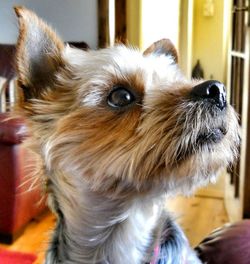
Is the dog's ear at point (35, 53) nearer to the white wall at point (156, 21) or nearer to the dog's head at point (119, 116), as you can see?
the dog's head at point (119, 116)

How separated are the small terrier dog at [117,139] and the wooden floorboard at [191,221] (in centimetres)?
115

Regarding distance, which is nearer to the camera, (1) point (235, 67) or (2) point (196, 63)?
(1) point (235, 67)

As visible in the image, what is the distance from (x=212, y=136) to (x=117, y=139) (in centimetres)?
18

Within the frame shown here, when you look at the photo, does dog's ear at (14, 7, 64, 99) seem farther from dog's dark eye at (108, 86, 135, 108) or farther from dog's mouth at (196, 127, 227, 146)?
dog's mouth at (196, 127, 227, 146)

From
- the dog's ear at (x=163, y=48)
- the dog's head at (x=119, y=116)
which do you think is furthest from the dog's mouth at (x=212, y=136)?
the dog's ear at (x=163, y=48)

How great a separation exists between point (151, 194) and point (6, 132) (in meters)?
1.37

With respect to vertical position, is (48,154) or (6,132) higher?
(48,154)

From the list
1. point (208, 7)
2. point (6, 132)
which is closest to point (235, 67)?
point (6, 132)

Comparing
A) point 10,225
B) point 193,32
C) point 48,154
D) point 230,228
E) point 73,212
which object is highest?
point 193,32

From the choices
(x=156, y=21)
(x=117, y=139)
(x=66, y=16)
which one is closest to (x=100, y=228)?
(x=117, y=139)

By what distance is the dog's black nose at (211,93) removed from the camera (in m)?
0.81

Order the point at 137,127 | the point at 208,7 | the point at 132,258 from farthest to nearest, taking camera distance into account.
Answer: the point at 208,7 < the point at 132,258 < the point at 137,127

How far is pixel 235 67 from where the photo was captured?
246 centimetres

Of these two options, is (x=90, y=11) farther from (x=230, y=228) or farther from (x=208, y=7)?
(x=230, y=228)
